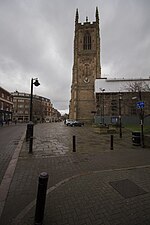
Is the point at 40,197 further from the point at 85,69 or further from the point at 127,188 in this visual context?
the point at 85,69

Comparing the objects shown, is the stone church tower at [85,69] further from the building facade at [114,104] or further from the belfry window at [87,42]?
the building facade at [114,104]

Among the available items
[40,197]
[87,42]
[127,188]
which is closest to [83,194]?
[127,188]

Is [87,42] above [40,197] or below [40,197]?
above

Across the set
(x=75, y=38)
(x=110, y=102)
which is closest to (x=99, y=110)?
(x=110, y=102)

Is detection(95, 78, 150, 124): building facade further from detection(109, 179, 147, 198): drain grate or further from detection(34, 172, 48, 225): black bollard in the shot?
detection(34, 172, 48, 225): black bollard

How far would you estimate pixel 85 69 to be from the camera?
52375mm

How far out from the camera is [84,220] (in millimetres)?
2883

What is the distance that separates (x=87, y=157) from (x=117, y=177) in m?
2.50

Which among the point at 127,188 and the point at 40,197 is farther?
the point at 127,188

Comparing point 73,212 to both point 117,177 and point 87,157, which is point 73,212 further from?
point 87,157

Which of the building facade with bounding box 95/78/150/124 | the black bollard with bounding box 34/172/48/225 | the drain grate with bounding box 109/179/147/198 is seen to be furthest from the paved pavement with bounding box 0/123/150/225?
the building facade with bounding box 95/78/150/124

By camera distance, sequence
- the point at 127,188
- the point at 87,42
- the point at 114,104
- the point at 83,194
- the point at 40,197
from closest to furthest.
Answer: the point at 40,197 < the point at 83,194 < the point at 127,188 < the point at 114,104 < the point at 87,42

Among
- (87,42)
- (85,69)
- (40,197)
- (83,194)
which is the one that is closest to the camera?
(40,197)

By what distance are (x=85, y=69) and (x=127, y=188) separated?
167 feet
